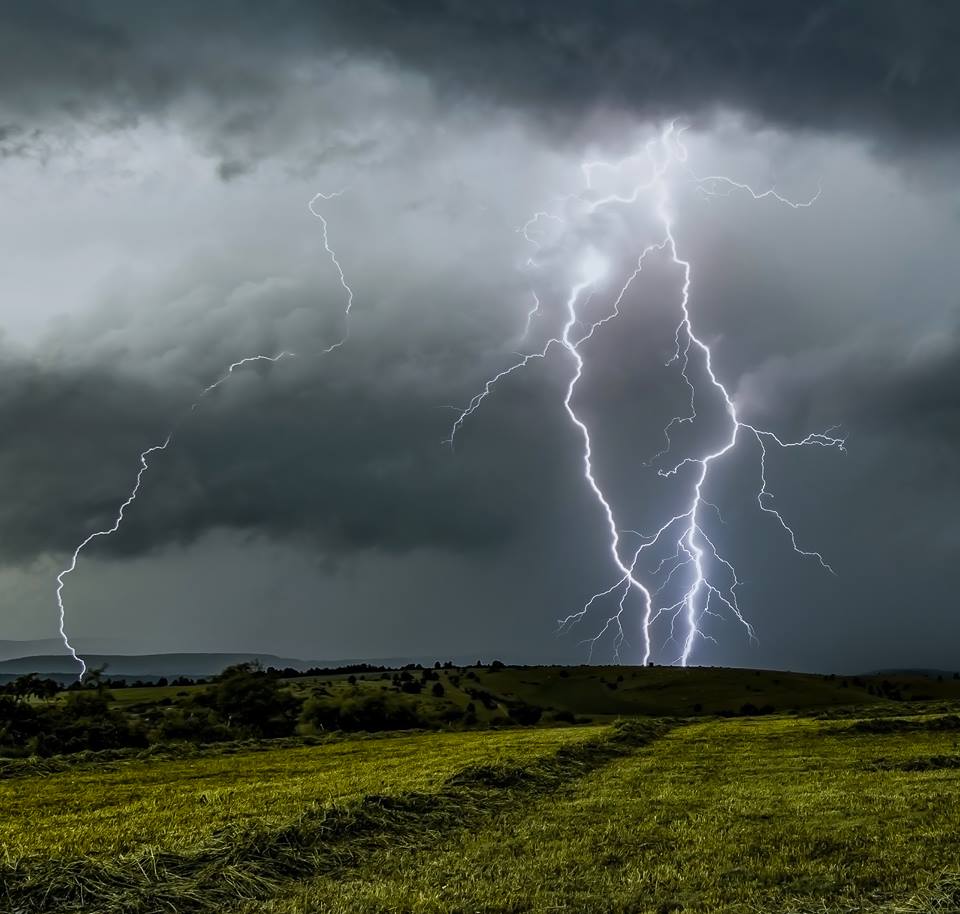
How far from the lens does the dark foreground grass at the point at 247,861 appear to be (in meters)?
7.52

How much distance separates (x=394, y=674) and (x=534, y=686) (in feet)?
55.0

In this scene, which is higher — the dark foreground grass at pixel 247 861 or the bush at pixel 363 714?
the dark foreground grass at pixel 247 861

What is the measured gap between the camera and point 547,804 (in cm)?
1359

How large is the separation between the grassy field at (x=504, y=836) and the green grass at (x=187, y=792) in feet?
0.30

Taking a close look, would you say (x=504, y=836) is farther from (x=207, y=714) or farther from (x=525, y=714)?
(x=525, y=714)

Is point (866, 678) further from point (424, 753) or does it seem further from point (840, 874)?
point (840, 874)

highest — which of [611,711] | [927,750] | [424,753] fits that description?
[927,750]

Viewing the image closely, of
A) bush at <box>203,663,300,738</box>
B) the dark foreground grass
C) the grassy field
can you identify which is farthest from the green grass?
bush at <box>203,663,300,738</box>

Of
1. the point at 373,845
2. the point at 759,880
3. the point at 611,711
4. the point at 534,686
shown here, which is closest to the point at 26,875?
the point at 373,845

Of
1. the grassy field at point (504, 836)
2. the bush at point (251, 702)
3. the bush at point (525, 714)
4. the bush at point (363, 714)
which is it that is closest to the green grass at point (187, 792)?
the grassy field at point (504, 836)

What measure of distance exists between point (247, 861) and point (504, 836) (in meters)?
3.47

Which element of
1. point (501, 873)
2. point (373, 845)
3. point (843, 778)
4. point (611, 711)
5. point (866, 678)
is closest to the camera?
point (501, 873)

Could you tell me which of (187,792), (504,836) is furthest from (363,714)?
(504,836)

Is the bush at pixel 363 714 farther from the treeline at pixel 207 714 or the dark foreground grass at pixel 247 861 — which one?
the dark foreground grass at pixel 247 861
